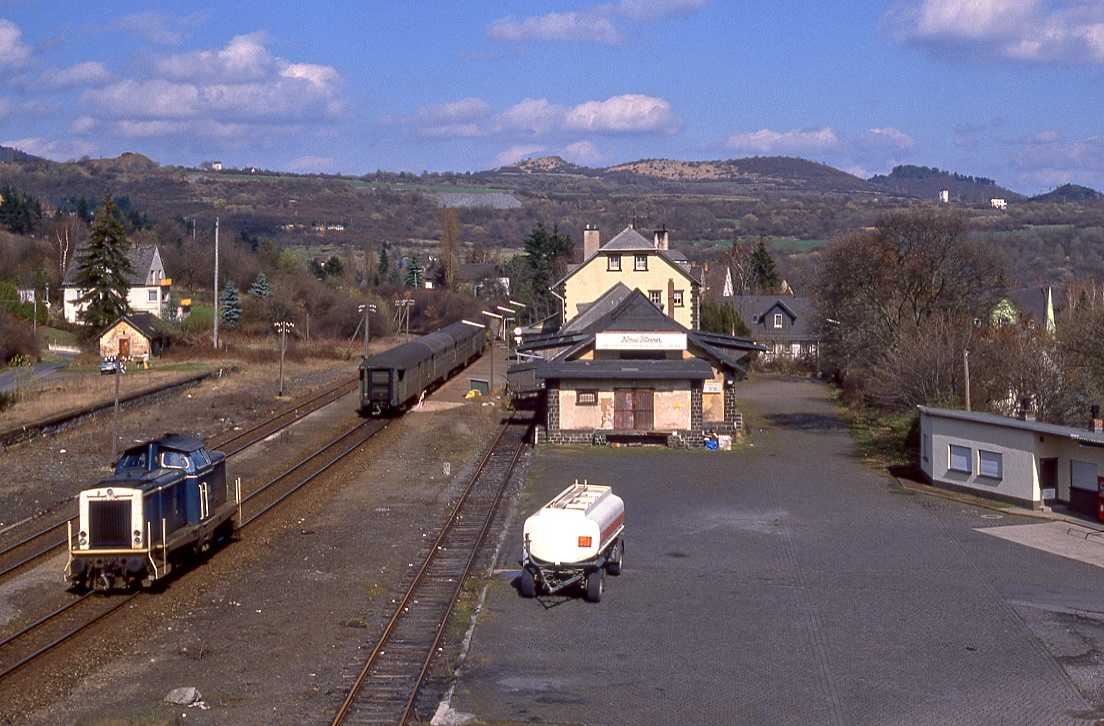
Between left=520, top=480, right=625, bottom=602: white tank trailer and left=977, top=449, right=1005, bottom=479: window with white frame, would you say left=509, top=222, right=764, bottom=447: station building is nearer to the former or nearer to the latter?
left=977, top=449, right=1005, bottom=479: window with white frame

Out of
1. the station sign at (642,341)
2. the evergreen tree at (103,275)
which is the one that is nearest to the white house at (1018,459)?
the station sign at (642,341)

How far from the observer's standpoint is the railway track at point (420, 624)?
13.4 m

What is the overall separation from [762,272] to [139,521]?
90.1 meters

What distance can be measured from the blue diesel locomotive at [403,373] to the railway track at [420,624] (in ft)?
48.0

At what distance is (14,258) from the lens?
311 feet

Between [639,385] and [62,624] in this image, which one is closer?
[62,624]

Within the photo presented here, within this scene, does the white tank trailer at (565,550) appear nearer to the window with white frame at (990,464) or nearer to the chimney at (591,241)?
the window with white frame at (990,464)

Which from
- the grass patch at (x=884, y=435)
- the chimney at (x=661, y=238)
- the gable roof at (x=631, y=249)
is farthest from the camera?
the chimney at (x=661, y=238)

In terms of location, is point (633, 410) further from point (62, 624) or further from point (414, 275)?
point (414, 275)

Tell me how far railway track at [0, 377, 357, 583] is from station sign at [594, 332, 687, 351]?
40.8ft

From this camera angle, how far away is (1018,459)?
88.2 ft

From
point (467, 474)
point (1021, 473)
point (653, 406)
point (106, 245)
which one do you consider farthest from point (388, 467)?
point (106, 245)

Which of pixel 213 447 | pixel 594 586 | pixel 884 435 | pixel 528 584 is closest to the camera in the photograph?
pixel 594 586

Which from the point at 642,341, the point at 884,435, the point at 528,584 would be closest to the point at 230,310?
the point at 642,341
